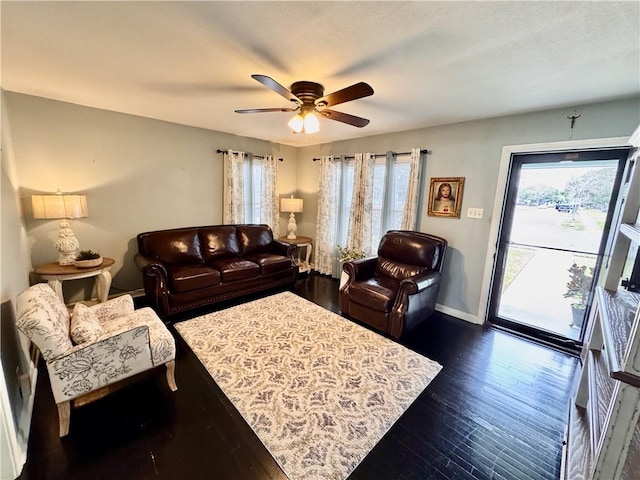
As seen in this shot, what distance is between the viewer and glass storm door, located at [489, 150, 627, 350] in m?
2.56

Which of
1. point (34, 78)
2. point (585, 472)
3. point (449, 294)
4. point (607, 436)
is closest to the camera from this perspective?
point (607, 436)

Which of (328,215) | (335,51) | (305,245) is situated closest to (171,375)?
(335,51)

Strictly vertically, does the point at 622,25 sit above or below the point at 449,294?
above

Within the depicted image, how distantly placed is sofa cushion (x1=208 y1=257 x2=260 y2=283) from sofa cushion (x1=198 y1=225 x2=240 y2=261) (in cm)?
14

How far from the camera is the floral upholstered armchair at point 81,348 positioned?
1.51 m

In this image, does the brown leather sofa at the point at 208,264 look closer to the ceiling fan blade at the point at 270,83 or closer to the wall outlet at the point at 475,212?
the ceiling fan blade at the point at 270,83

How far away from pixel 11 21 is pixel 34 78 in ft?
3.68

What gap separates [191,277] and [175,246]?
747mm

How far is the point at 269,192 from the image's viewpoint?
189 inches

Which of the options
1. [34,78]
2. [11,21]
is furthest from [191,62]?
[34,78]

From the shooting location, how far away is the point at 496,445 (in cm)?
166

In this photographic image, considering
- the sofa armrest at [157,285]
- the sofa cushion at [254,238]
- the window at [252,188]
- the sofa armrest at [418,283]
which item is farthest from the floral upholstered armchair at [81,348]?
the window at [252,188]

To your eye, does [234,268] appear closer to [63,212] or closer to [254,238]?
[254,238]

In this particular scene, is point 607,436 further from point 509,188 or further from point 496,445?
point 509,188
